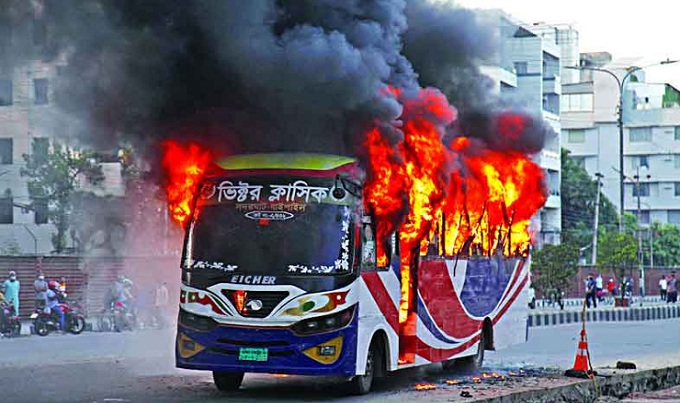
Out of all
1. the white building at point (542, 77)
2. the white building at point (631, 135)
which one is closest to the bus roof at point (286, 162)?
the white building at point (542, 77)

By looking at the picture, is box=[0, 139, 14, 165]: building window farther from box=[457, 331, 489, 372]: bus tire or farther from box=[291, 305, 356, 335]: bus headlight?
box=[291, 305, 356, 335]: bus headlight

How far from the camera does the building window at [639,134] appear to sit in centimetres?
9444

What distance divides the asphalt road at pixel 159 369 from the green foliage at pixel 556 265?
17414 mm

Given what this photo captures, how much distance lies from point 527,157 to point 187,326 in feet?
22.4

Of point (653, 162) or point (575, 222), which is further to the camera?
point (653, 162)

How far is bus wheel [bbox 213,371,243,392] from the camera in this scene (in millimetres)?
14422

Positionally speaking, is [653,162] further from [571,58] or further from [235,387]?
[235,387]

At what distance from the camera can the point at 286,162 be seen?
13820 mm

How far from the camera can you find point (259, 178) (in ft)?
45.0

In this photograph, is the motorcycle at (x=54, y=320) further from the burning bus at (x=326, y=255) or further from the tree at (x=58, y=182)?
the burning bus at (x=326, y=255)

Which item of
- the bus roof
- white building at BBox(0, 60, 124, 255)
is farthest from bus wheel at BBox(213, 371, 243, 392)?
white building at BBox(0, 60, 124, 255)

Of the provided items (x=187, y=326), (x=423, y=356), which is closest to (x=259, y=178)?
(x=187, y=326)

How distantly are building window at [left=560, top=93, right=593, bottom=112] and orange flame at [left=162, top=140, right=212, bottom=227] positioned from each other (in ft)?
261

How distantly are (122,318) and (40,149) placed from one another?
5.45m
